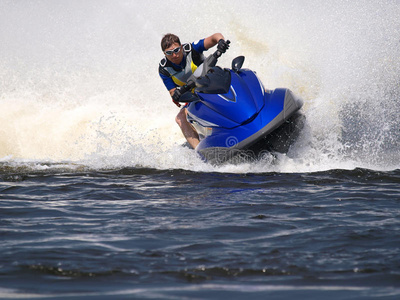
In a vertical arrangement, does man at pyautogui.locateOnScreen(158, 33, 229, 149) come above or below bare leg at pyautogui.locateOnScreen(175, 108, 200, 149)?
above

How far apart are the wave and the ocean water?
0.10ft

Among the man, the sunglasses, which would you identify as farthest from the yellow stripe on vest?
the sunglasses

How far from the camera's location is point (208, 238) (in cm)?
340

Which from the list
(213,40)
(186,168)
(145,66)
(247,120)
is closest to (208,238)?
(247,120)

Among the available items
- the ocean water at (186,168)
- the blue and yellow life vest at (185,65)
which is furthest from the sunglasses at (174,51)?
the ocean water at (186,168)

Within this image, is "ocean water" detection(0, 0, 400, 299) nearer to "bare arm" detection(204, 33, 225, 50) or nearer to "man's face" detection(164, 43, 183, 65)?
"man's face" detection(164, 43, 183, 65)

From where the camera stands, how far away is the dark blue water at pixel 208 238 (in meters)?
2.66

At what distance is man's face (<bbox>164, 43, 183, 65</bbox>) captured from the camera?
598 centimetres

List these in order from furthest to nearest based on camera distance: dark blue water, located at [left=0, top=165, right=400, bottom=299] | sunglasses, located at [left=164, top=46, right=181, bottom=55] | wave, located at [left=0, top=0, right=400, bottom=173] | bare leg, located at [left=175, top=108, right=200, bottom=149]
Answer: wave, located at [left=0, top=0, right=400, bottom=173]
bare leg, located at [left=175, top=108, right=200, bottom=149]
sunglasses, located at [left=164, top=46, right=181, bottom=55]
dark blue water, located at [left=0, top=165, right=400, bottom=299]

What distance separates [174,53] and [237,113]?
3.48ft

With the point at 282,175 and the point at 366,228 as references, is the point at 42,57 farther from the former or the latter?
the point at 366,228

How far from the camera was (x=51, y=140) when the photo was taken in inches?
353

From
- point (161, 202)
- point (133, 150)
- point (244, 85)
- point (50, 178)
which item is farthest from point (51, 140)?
point (161, 202)

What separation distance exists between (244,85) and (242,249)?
2731mm
